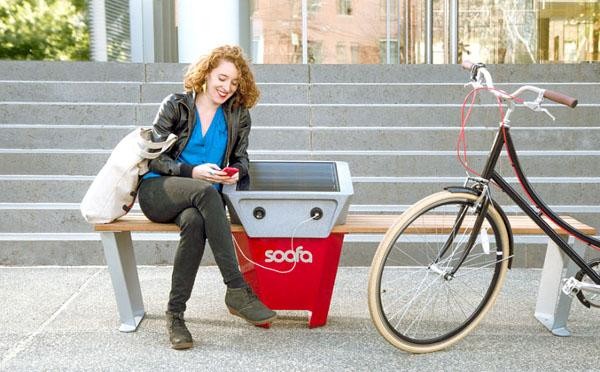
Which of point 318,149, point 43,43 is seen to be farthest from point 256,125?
point 43,43

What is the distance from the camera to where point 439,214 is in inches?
143

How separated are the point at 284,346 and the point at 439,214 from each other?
0.89 m

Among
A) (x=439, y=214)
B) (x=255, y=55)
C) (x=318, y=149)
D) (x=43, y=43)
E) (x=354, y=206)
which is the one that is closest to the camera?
(x=439, y=214)

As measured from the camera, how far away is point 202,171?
3.78 m

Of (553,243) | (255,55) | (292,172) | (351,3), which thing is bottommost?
(553,243)

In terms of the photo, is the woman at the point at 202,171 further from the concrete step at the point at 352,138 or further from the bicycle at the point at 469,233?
the concrete step at the point at 352,138

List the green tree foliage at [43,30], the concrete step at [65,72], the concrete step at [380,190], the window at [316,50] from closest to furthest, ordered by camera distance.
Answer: the concrete step at [380,190] → the concrete step at [65,72] → the green tree foliage at [43,30] → the window at [316,50]

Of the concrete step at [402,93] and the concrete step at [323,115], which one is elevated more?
the concrete step at [402,93]

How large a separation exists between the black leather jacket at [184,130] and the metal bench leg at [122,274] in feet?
1.27

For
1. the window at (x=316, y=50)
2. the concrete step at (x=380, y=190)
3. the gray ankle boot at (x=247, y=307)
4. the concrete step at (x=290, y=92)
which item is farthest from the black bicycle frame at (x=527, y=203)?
the window at (x=316, y=50)

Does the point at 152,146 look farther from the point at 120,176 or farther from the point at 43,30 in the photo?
the point at 43,30

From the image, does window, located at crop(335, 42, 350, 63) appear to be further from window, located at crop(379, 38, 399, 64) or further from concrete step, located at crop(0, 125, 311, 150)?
concrete step, located at crop(0, 125, 311, 150)

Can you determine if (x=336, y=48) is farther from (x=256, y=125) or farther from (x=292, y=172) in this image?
(x=292, y=172)

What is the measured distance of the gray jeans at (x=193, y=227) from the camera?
3688 millimetres
